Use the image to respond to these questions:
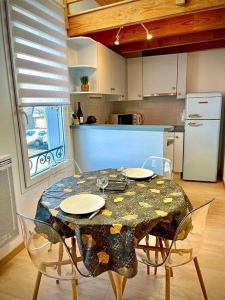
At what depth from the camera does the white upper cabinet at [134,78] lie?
155 inches

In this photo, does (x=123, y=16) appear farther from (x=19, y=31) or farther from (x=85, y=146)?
(x=85, y=146)

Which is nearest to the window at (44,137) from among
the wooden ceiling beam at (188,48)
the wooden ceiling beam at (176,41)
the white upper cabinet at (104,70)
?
the white upper cabinet at (104,70)

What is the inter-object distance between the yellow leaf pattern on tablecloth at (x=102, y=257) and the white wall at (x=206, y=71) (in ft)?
11.8

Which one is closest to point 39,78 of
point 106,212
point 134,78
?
point 106,212

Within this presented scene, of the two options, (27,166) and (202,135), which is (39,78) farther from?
(202,135)

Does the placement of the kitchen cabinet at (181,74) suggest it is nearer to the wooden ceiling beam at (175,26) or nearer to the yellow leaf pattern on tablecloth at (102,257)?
the wooden ceiling beam at (175,26)

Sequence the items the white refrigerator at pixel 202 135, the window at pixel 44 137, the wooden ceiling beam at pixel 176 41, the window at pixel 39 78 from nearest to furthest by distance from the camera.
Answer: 1. the window at pixel 39 78
2. the window at pixel 44 137
3. the wooden ceiling beam at pixel 176 41
4. the white refrigerator at pixel 202 135

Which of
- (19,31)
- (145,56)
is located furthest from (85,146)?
(145,56)

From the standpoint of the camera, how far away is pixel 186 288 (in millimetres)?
1611

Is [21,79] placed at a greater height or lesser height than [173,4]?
lesser

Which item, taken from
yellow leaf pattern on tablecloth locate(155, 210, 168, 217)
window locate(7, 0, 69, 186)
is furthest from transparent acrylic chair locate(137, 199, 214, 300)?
window locate(7, 0, 69, 186)

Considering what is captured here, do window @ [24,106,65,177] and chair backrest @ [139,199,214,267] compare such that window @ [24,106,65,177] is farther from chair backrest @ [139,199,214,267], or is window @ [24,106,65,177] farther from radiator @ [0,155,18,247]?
chair backrest @ [139,199,214,267]

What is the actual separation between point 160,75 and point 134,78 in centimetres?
47

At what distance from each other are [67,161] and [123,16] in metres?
1.76
